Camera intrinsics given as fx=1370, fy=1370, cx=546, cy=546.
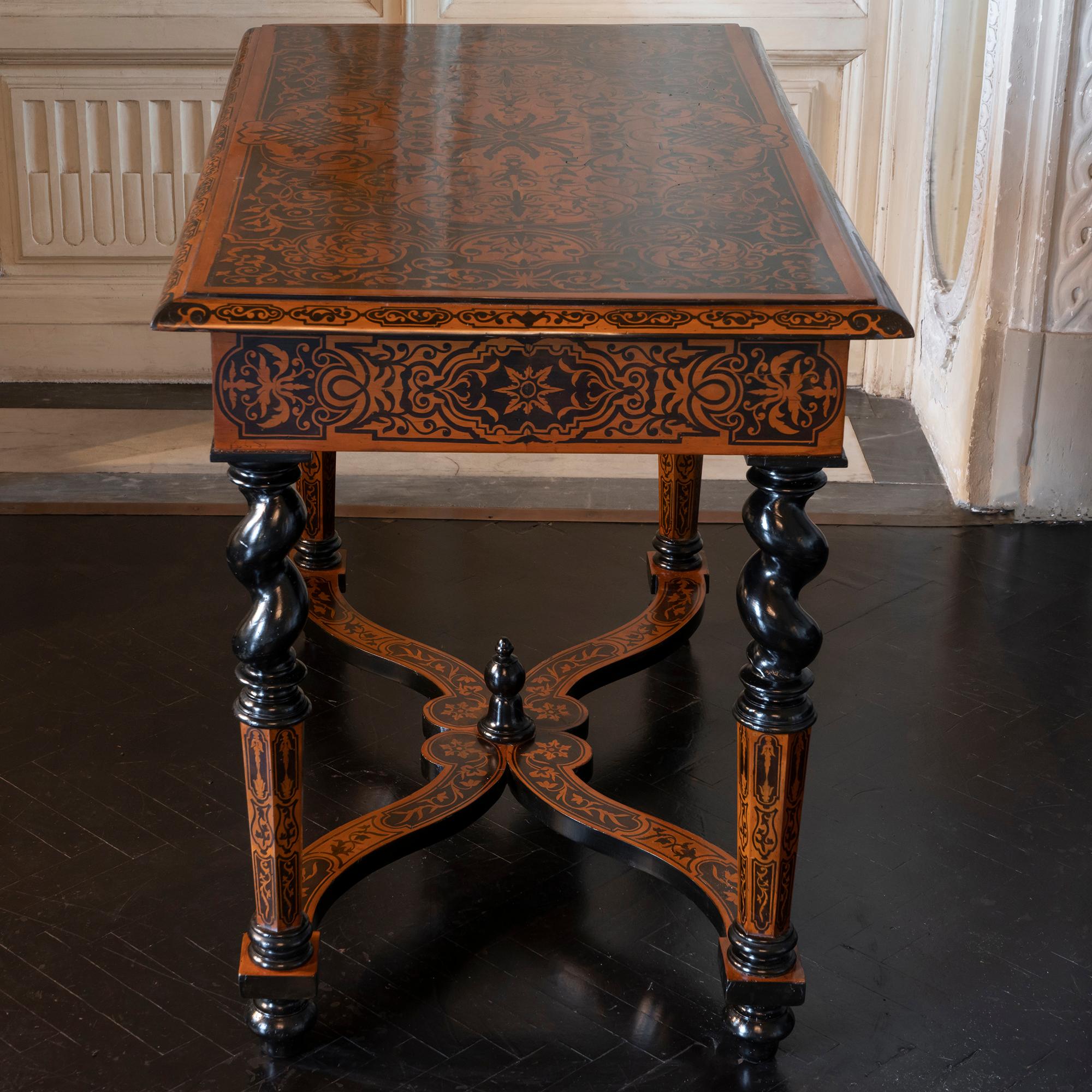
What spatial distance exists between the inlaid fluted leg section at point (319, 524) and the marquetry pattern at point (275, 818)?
124 centimetres

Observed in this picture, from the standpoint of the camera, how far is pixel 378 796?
267 centimetres

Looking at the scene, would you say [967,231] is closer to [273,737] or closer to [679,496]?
[679,496]

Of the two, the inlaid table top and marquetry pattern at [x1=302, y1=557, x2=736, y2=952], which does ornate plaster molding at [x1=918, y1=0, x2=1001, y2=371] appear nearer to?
the inlaid table top

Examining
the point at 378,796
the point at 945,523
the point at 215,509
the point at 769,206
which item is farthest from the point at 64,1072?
the point at 945,523

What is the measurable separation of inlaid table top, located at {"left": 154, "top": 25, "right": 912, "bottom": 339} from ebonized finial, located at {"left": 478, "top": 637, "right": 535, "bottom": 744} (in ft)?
2.84

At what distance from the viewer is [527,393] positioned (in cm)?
170

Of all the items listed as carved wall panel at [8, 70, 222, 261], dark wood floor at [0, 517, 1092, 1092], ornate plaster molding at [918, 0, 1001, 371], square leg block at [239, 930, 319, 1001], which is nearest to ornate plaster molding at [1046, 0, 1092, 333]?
ornate plaster molding at [918, 0, 1001, 371]

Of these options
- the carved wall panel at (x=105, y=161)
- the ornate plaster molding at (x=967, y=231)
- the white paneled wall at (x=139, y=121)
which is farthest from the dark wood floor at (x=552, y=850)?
the carved wall panel at (x=105, y=161)

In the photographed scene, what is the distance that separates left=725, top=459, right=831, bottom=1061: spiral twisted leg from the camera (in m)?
1.79

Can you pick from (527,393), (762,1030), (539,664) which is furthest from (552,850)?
(527,393)

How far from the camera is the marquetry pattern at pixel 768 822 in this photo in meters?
1.89

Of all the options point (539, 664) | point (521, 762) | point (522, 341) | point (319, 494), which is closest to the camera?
point (522, 341)

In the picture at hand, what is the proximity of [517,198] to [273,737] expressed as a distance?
0.85 m

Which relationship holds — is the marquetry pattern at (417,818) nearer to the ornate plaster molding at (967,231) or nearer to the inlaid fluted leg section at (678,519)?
the inlaid fluted leg section at (678,519)
